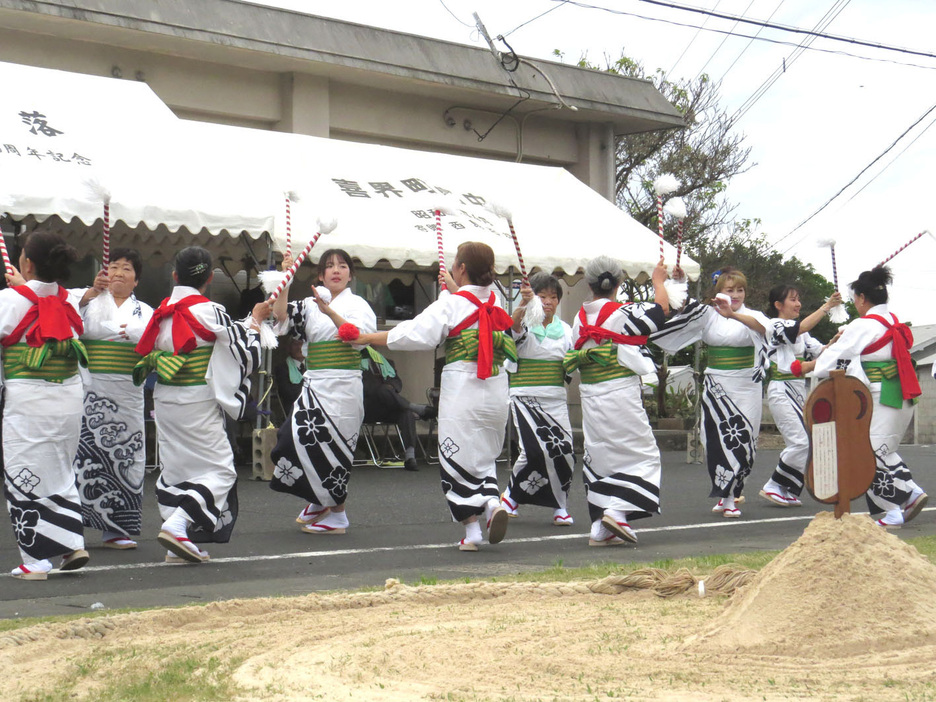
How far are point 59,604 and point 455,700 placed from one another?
2542mm

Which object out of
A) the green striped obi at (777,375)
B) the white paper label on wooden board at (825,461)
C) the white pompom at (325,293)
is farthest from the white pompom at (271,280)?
the green striped obi at (777,375)

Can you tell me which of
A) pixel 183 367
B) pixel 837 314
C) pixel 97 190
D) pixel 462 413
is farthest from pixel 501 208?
pixel 837 314

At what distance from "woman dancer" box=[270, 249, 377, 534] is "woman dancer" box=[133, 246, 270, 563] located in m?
1.00

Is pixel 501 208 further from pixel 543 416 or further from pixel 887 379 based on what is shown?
pixel 887 379

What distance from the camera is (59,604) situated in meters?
5.24

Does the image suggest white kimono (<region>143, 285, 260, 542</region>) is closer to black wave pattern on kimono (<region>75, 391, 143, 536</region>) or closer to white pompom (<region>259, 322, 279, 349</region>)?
white pompom (<region>259, 322, 279, 349</region>)

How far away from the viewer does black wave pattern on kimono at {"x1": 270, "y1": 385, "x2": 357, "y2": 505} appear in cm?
771

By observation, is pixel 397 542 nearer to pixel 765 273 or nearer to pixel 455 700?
pixel 455 700

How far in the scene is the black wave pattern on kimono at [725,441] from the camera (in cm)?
904

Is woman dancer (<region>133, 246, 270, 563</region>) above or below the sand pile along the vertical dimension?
above

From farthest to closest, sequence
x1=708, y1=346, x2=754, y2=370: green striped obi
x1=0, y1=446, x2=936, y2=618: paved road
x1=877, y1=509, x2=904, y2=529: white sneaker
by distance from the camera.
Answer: x1=708, y1=346, x2=754, y2=370: green striped obi, x1=877, y1=509, x2=904, y2=529: white sneaker, x1=0, y1=446, x2=936, y2=618: paved road

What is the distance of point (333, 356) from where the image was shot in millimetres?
7785

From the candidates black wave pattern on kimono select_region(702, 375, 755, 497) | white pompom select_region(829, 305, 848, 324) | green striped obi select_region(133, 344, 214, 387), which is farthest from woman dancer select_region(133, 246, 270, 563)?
white pompom select_region(829, 305, 848, 324)

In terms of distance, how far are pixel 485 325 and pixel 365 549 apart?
1516 millimetres
